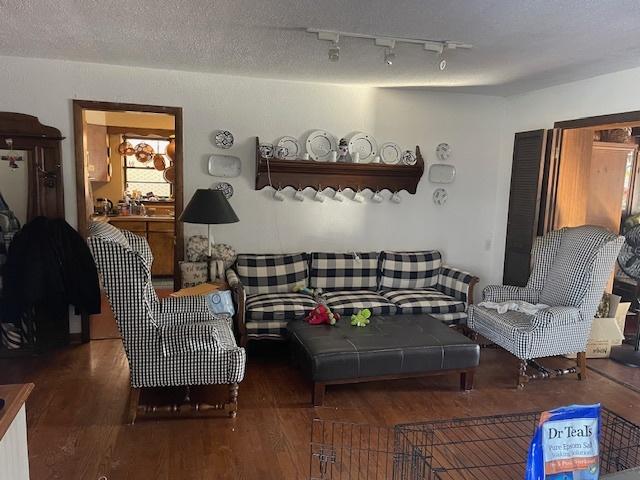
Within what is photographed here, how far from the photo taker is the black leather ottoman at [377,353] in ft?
9.58

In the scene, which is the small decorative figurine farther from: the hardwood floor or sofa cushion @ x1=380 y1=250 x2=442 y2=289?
the hardwood floor

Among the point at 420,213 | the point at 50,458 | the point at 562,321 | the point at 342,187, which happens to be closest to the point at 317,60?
the point at 342,187

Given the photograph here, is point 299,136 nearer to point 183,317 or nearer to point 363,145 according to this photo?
point 363,145

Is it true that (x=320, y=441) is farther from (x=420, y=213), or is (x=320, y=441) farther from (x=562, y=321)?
(x=420, y=213)

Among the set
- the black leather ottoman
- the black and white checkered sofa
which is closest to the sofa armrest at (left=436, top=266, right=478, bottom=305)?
the black and white checkered sofa

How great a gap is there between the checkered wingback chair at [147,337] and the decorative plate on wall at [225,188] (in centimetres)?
146

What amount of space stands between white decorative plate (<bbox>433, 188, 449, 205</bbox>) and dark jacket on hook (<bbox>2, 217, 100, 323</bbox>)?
10.3 ft

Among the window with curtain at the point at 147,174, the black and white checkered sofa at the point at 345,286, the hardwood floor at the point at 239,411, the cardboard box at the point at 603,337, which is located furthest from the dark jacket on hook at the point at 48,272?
the cardboard box at the point at 603,337

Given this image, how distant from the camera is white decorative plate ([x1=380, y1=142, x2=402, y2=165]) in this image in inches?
175

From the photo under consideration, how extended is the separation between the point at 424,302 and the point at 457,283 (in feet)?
1.41

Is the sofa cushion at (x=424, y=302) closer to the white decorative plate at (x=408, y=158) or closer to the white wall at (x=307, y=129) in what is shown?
the white wall at (x=307, y=129)

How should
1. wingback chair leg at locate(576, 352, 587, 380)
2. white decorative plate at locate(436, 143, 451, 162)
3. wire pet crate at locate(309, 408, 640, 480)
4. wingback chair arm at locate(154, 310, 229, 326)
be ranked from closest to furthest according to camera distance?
wire pet crate at locate(309, 408, 640, 480), wingback chair arm at locate(154, 310, 229, 326), wingback chair leg at locate(576, 352, 587, 380), white decorative plate at locate(436, 143, 451, 162)

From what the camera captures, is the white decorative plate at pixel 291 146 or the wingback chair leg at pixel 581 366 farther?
the white decorative plate at pixel 291 146

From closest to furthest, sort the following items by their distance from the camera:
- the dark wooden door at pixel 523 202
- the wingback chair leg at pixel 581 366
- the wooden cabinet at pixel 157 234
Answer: the wingback chair leg at pixel 581 366
the dark wooden door at pixel 523 202
the wooden cabinet at pixel 157 234
